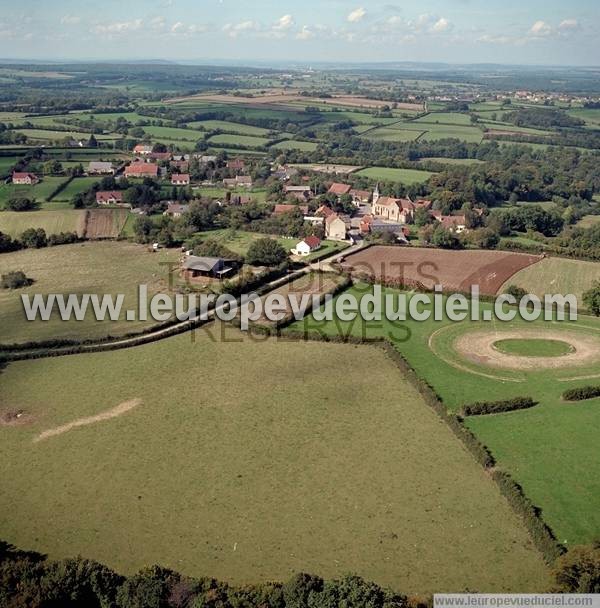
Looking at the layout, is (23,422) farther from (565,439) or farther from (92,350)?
(565,439)

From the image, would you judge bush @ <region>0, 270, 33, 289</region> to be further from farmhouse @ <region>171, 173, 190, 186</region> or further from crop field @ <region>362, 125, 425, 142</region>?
crop field @ <region>362, 125, 425, 142</region>

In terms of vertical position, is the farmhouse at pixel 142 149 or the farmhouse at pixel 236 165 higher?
the farmhouse at pixel 142 149

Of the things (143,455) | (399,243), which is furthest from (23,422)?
(399,243)

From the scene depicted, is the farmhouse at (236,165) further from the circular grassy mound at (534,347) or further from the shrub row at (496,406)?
the shrub row at (496,406)

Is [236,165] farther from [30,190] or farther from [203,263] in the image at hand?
[203,263]

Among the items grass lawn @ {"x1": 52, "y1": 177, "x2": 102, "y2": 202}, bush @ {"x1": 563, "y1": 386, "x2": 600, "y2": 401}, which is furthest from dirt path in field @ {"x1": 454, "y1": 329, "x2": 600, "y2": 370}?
grass lawn @ {"x1": 52, "y1": 177, "x2": 102, "y2": 202}

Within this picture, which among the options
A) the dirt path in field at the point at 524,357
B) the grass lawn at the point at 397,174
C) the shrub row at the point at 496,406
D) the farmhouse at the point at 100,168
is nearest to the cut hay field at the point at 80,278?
the dirt path in field at the point at 524,357

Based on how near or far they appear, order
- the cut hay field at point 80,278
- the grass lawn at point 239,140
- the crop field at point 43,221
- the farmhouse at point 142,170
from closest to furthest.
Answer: the cut hay field at point 80,278
the crop field at point 43,221
the farmhouse at point 142,170
the grass lawn at point 239,140
